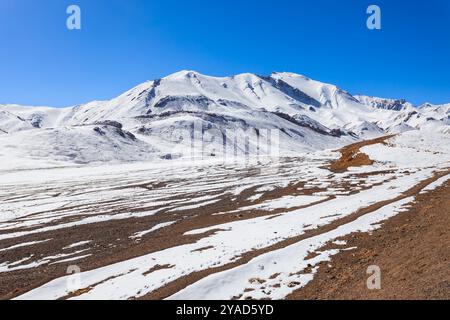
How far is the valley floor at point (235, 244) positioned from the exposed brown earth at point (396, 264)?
0.05 meters

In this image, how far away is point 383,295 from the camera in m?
11.2

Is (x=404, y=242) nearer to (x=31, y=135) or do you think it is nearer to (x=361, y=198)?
(x=361, y=198)

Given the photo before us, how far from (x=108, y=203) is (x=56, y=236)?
40.9 ft

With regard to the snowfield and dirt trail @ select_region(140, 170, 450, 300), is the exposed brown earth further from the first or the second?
dirt trail @ select_region(140, 170, 450, 300)

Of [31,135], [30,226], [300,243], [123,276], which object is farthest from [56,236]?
[31,135]

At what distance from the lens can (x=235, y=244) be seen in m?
19.2

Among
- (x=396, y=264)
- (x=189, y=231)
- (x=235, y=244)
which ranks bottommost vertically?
(x=189, y=231)

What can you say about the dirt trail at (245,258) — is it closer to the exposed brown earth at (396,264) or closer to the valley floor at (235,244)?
the valley floor at (235,244)

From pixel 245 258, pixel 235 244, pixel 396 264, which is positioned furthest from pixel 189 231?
pixel 396 264

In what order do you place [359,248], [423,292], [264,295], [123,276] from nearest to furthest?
1. [423,292]
2. [264,295]
3. [123,276]
4. [359,248]

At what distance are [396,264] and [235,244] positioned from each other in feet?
26.3

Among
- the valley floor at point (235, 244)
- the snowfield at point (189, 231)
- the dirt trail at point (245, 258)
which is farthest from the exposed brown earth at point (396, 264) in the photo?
Result: the dirt trail at point (245, 258)

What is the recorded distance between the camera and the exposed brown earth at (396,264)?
11400mm

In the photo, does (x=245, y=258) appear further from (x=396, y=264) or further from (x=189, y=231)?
(x=189, y=231)
